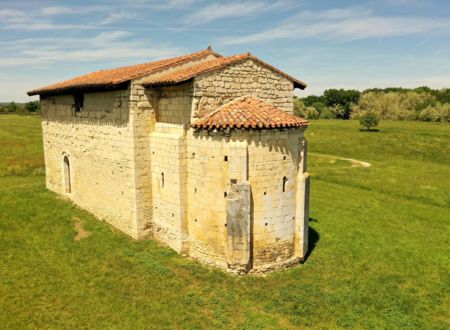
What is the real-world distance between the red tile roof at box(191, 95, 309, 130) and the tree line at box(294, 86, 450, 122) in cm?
6500

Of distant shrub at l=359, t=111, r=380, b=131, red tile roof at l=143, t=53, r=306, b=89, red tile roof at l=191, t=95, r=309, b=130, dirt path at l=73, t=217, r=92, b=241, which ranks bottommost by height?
dirt path at l=73, t=217, r=92, b=241

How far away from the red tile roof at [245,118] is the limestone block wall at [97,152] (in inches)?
158

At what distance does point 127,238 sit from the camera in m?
15.6

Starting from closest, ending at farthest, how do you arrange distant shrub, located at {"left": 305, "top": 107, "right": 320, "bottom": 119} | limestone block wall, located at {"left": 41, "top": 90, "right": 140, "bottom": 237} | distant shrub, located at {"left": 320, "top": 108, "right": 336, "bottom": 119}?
1. limestone block wall, located at {"left": 41, "top": 90, "right": 140, "bottom": 237}
2. distant shrub, located at {"left": 305, "top": 107, "right": 320, "bottom": 119}
3. distant shrub, located at {"left": 320, "top": 108, "right": 336, "bottom": 119}

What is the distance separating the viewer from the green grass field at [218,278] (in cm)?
1047

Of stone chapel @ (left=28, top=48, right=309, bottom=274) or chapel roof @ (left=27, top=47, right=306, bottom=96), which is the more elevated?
chapel roof @ (left=27, top=47, right=306, bottom=96)

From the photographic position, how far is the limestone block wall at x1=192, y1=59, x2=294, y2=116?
42.7 feet

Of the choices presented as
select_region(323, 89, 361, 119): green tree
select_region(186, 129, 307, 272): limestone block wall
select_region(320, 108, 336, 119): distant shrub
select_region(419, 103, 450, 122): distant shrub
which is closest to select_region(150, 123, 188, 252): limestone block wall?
select_region(186, 129, 307, 272): limestone block wall

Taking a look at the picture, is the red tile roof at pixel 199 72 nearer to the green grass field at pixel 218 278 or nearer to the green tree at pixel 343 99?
the green grass field at pixel 218 278

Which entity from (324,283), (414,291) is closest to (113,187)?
(324,283)

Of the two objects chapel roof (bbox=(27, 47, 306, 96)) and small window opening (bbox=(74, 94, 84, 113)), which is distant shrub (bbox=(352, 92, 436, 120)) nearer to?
chapel roof (bbox=(27, 47, 306, 96))

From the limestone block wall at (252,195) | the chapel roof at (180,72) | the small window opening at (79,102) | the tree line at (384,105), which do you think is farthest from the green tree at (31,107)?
the limestone block wall at (252,195)

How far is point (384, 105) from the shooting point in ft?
292

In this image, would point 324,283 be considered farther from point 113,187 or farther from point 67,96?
point 67,96
